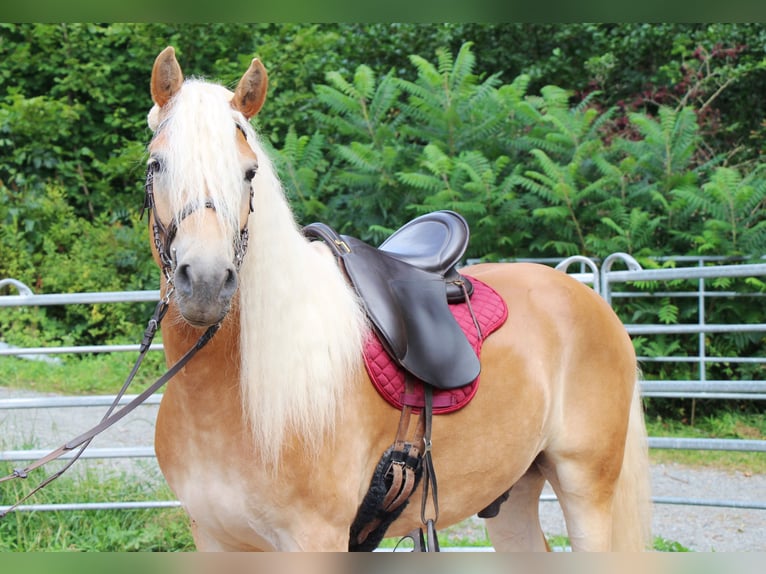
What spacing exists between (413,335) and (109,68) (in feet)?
32.4

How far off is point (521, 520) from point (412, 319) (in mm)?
1136

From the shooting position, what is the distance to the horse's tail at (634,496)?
2.86 meters

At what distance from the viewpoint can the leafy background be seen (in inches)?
304

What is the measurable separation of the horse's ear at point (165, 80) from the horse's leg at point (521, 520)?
186 centimetres

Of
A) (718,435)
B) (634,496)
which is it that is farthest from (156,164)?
(718,435)

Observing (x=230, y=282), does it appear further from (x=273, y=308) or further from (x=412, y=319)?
(x=412, y=319)

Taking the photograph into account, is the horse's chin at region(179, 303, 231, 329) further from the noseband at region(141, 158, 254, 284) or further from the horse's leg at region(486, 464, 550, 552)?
the horse's leg at region(486, 464, 550, 552)

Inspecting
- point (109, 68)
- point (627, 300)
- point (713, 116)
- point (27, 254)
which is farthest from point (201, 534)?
point (109, 68)

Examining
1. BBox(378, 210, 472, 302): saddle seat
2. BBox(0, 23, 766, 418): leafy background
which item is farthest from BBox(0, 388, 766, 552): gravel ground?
BBox(378, 210, 472, 302): saddle seat

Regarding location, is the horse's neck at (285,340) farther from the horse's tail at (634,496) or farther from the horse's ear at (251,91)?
the horse's tail at (634,496)

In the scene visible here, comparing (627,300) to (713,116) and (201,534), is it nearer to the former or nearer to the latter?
(713,116)

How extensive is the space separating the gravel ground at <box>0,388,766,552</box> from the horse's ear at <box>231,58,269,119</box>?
263 cm

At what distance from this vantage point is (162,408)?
215 centimetres

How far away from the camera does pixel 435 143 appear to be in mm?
8594
